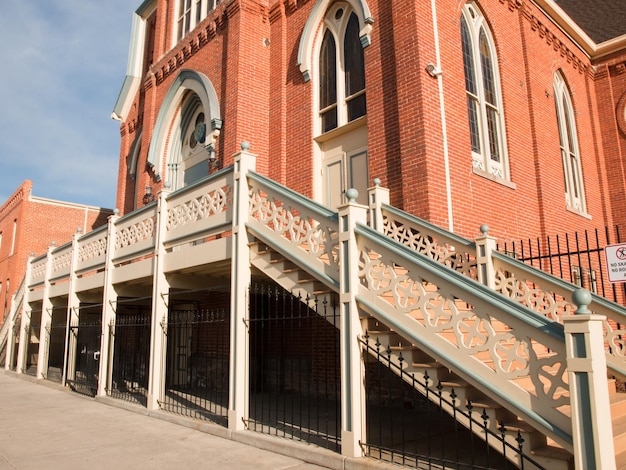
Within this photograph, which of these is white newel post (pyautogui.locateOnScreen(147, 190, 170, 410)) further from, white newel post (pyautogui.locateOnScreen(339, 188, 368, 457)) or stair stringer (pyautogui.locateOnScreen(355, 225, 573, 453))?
stair stringer (pyautogui.locateOnScreen(355, 225, 573, 453))

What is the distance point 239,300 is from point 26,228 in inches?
902

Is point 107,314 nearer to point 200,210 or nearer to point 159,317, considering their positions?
point 159,317

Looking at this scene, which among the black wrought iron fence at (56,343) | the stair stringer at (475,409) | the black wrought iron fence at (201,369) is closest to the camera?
the stair stringer at (475,409)

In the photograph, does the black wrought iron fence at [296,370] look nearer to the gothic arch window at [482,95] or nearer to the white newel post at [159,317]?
the white newel post at [159,317]

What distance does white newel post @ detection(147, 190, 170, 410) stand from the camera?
362 inches

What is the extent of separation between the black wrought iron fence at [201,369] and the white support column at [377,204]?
9.66 feet

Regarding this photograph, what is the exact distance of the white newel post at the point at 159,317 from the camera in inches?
362

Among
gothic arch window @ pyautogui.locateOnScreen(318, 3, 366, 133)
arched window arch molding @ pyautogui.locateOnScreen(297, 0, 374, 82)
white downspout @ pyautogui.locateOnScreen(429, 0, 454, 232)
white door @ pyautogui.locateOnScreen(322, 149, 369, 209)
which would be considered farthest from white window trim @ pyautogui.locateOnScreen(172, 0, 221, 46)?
white downspout @ pyautogui.locateOnScreen(429, 0, 454, 232)

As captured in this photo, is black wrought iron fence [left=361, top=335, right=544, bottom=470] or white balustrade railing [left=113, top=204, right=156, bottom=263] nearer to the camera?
black wrought iron fence [left=361, top=335, right=544, bottom=470]

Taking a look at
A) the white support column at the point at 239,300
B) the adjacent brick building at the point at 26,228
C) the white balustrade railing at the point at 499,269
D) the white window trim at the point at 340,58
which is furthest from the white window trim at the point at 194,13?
the adjacent brick building at the point at 26,228

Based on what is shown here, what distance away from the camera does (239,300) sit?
7.55 metres

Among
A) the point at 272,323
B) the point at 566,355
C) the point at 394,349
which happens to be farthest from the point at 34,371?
the point at 566,355

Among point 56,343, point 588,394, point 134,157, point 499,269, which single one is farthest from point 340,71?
point 56,343

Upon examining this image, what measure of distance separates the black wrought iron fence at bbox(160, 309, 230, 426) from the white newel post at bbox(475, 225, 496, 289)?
4.17 meters
